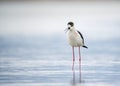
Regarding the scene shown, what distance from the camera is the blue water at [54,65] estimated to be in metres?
9.73

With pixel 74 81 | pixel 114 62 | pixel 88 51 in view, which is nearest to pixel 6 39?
pixel 88 51

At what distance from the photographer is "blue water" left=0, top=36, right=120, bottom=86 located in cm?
973

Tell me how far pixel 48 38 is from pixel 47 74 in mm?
7800

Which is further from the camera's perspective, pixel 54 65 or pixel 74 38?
pixel 74 38

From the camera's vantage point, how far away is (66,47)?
15.2 m

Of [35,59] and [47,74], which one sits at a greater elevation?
[35,59]

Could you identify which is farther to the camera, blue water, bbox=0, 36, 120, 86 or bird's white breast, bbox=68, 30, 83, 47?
bird's white breast, bbox=68, 30, 83, 47

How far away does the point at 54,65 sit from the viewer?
1153 cm

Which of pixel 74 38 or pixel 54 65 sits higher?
pixel 74 38

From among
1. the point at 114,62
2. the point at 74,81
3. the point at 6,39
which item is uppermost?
the point at 6,39

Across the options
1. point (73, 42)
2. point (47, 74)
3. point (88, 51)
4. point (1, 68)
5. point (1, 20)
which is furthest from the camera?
point (1, 20)

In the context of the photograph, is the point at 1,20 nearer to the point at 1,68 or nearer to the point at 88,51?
the point at 88,51

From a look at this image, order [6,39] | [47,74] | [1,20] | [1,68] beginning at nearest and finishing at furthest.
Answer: [47,74] < [1,68] < [6,39] < [1,20]

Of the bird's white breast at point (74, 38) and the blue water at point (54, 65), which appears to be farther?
the bird's white breast at point (74, 38)
